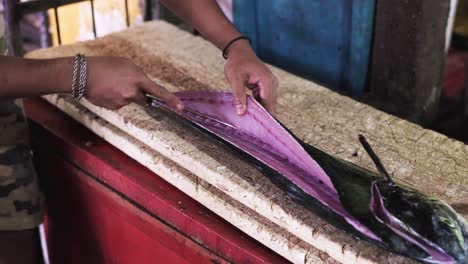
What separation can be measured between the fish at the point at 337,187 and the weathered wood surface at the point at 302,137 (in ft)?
0.11

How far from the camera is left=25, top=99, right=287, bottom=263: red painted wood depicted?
5.09 feet

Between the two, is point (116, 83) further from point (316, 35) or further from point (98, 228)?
point (316, 35)

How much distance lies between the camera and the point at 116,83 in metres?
1.56

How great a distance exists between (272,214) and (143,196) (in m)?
0.46

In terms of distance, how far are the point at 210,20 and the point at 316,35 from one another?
59 centimetres

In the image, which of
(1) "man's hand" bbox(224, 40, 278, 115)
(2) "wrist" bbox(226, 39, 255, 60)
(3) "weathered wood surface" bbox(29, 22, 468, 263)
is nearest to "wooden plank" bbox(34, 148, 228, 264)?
(3) "weathered wood surface" bbox(29, 22, 468, 263)

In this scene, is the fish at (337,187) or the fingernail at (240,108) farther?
the fingernail at (240,108)

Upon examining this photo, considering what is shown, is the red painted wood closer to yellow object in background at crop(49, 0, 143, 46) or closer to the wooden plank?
the wooden plank

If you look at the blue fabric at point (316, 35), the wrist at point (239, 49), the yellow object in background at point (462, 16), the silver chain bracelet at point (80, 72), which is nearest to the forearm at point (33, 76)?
the silver chain bracelet at point (80, 72)

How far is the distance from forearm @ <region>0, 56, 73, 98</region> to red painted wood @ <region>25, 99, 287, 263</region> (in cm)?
36

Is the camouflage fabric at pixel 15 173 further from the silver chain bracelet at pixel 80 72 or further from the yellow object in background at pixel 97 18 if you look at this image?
the yellow object in background at pixel 97 18

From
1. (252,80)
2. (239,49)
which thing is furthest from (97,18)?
(252,80)

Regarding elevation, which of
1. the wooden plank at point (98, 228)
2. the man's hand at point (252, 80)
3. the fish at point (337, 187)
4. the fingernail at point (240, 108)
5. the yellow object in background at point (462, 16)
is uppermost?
the man's hand at point (252, 80)

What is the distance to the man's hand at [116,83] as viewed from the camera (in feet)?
5.14
